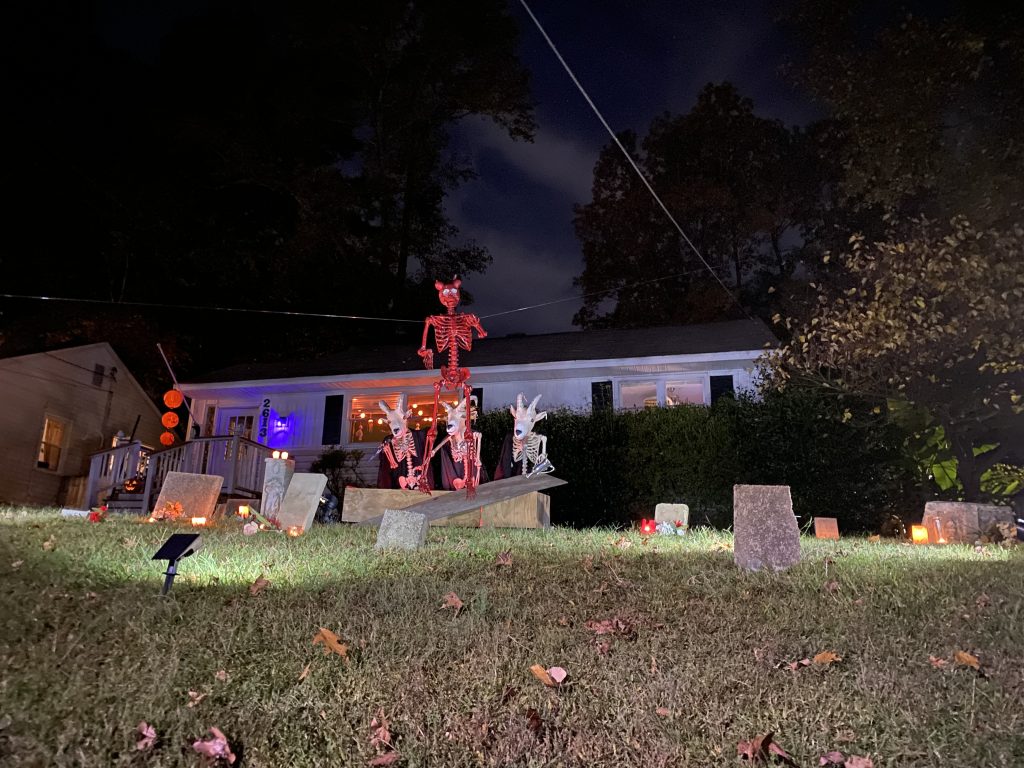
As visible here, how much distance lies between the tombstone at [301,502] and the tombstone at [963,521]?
9.31m

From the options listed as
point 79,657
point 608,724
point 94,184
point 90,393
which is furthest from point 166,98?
point 608,724

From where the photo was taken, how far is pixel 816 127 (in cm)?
3045

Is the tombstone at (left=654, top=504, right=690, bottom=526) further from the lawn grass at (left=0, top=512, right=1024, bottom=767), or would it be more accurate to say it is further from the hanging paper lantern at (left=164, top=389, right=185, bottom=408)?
the hanging paper lantern at (left=164, top=389, right=185, bottom=408)

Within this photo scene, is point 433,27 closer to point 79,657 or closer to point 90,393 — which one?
point 90,393

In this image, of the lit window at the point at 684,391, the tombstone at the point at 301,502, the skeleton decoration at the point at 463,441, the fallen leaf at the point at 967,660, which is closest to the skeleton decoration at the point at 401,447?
the skeleton decoration at the point at 463,441

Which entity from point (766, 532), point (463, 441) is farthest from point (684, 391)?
point (766, 532)

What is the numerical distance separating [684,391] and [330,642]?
1828 cm

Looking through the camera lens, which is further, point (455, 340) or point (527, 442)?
point (527, 442)

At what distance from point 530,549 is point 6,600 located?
491 cm

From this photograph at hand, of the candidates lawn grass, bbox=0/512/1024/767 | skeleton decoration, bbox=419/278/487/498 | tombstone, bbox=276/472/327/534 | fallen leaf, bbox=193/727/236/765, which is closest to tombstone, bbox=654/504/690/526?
skeleton decoration, bbox=419/278/487/498

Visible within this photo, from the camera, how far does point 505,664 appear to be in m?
4.40

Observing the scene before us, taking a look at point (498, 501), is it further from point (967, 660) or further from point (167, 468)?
point (167, 468)

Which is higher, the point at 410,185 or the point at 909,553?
the point at 410,185

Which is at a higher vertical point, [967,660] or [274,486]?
[274,486]
